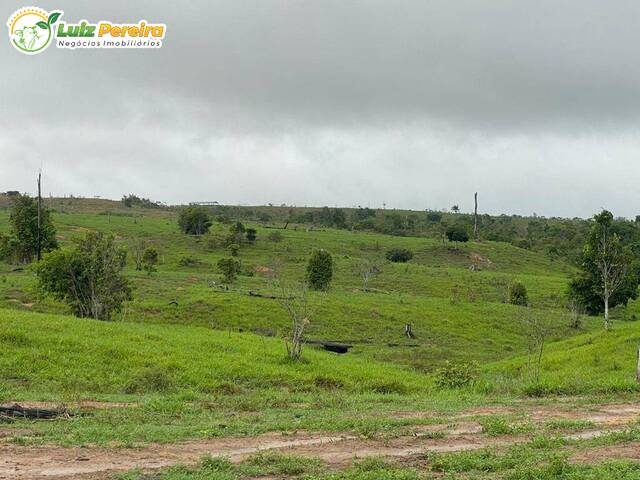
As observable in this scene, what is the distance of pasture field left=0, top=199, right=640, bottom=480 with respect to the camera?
30.7 ft

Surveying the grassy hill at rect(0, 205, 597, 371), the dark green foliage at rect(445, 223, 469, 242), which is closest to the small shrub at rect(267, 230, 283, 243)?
the grassy hill at rect(0, 205, 597, 371)

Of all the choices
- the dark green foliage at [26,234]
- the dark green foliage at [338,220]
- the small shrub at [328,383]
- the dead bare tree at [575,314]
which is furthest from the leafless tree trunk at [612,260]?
the dark green foliage at [338,220]

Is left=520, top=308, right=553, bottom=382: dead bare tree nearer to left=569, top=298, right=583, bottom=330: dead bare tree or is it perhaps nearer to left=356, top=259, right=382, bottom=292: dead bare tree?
left=569, top=298, right=583, bottom=330: dead bare tree

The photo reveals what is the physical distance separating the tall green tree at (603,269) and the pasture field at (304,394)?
2.01m

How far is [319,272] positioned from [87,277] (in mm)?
21753

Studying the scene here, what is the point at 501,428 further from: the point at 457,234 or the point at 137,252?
the point at 457,234

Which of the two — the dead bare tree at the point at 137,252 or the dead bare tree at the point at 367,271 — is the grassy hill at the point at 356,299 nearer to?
the dead bare tree at the point at 367,271

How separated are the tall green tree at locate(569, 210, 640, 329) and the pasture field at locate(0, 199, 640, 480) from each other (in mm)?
2015

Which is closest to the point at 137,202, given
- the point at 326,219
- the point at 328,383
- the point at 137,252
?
the point at 326,219

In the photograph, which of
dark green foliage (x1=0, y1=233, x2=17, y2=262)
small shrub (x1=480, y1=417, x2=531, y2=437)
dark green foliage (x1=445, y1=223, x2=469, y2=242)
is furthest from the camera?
dark green foliage (x1=445, y1=223, x2=469, y2=242)

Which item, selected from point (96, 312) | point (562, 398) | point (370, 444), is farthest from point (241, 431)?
point (96, 312)

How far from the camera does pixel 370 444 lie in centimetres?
1073

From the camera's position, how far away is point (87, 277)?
3284cm

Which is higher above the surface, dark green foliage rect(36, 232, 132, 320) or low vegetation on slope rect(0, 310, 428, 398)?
dark green foliage rect(36, 232, 132, 320)
